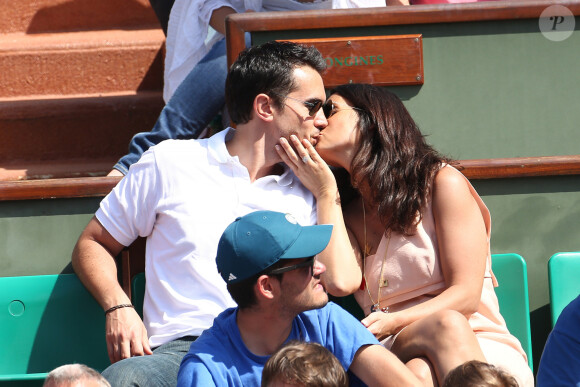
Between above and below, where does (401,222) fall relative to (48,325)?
above

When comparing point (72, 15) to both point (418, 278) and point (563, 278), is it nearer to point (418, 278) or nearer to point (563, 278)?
point (418, 278)

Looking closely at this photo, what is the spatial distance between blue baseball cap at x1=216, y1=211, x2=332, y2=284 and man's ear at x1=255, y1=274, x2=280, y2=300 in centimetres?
3

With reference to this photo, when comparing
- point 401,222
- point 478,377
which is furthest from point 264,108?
point 478,377

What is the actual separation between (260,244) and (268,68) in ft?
3.37

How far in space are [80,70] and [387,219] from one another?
246cm

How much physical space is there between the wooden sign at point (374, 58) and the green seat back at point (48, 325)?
1.28 metres

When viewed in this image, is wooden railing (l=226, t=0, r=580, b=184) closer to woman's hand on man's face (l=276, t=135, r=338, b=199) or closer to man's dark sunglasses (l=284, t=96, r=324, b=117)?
man's dark sunglasses (l=284, t=96, r=324, b=117)

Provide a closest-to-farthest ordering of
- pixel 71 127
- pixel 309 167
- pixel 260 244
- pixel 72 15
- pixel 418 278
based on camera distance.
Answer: pixel 260 244 < pixel 418 278 < pixel 309 167 < pixel 71 127 < pixel 72 15

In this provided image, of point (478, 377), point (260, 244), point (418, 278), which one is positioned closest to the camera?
point (478, 377)

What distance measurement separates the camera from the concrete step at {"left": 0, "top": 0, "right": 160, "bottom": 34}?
17.4 feet

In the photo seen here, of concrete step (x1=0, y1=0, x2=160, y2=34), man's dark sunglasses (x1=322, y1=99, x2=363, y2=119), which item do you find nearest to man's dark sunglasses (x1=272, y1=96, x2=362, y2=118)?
man's dark sunglasses (x1=322, y1=99, x2=363, y2=119)

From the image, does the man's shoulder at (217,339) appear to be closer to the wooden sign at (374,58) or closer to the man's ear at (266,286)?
the man's ear at (266,286)

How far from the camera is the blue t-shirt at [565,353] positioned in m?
2.53

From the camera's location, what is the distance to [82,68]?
4.99 meters
